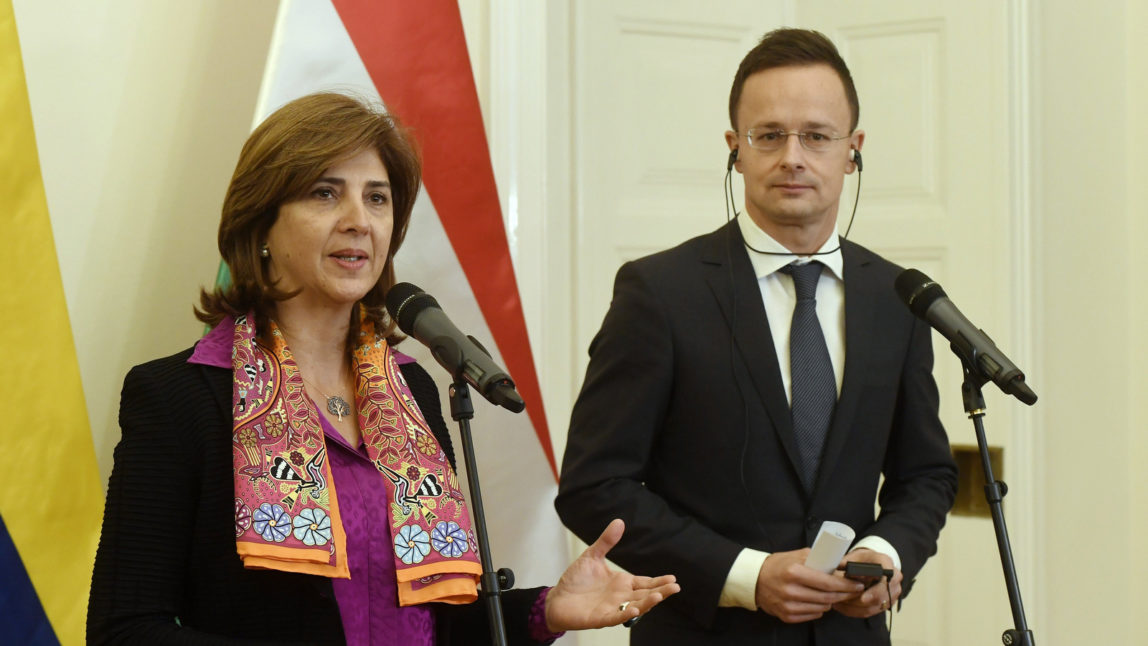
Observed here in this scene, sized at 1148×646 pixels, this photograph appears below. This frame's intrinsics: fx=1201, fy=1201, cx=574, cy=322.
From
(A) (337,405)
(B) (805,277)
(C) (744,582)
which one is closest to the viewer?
(A) (337,405)

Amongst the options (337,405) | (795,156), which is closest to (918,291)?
(795,156)

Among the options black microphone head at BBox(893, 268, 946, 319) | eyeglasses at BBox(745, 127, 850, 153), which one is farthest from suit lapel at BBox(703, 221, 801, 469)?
black microphone head at BBox(893, 268, 946, 319)

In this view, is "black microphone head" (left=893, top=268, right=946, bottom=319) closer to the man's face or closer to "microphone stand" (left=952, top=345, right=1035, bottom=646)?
"microphone stand" (left=952, top=345, right=1035, bottom=646)

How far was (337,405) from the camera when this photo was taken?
1728 millimetres

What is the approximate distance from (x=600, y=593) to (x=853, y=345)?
0.67 meters

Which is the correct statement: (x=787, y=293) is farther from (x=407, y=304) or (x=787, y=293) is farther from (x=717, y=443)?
(x=407, y=304)

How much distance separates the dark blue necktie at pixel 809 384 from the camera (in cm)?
196

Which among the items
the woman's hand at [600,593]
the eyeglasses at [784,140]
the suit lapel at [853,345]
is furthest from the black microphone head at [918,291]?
the woman's hand at [600,593]

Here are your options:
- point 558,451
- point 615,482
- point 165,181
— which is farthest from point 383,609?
point 558,451

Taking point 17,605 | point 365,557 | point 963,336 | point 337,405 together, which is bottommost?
point 17,605

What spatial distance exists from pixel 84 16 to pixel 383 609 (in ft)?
4.66

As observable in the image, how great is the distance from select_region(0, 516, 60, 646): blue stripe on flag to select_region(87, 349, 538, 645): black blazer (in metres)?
0.48

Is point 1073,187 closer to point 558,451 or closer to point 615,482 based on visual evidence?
point 558,451

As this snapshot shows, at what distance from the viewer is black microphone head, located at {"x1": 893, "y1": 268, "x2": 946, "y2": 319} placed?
1745 millimetres
